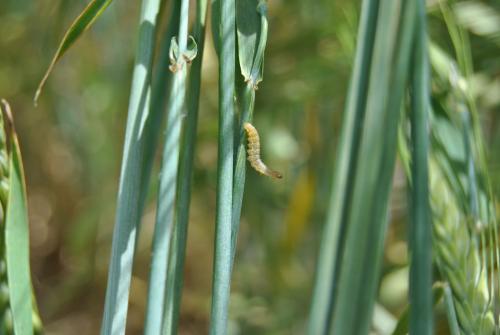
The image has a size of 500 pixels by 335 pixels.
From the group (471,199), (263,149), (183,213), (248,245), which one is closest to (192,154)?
(183,213)

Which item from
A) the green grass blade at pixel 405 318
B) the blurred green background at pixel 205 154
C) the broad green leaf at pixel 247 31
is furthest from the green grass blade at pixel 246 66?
the blurred green background at pixel 205 154

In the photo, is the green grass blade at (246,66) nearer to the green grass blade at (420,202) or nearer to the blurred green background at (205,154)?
the green grass blade at (420,202)

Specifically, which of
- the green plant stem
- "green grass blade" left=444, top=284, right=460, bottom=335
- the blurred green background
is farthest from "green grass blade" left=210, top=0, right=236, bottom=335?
the blurred green background

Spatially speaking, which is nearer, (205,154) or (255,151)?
(255,151)

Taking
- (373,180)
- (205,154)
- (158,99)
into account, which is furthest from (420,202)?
(205,154)

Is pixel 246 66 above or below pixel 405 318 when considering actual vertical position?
above

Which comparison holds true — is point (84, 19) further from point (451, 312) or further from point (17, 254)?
point (451, 312)

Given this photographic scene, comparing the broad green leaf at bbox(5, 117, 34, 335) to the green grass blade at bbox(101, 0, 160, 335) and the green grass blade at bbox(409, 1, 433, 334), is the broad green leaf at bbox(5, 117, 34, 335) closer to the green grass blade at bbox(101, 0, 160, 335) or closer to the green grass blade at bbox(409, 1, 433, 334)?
the green grass blade at bbox(101, 0, 160, 335)
